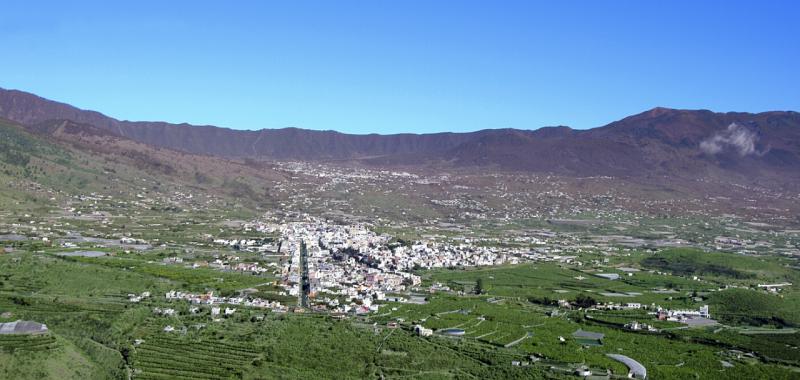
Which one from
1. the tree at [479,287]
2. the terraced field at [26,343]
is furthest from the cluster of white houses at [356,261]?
the terraced field at [26,343]

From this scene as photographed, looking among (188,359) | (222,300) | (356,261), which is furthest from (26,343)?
(356,261)

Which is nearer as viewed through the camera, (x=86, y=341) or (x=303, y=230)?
(x=86, y=341)

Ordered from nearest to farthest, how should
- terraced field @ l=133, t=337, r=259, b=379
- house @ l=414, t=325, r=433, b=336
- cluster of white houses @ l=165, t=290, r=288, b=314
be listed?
terraced field @ l=133, t=337, r=259, b=379
house @ l=414, t=325, r=433, b=336
cluster of white houses @ l=165, t=290, r=288, b=314

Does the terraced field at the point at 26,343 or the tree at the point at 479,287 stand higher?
the terraced field at the point at 26,343

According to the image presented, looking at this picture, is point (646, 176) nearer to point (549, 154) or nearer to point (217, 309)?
point (549, 154)

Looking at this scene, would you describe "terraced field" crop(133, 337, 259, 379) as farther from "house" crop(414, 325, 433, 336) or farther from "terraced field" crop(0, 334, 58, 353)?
"house" crop(414, 325, 433, 336)

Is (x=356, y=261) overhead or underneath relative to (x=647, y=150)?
underneath

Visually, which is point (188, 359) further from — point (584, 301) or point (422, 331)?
point (584, 301)

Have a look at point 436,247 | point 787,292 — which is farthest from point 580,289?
point 436,247

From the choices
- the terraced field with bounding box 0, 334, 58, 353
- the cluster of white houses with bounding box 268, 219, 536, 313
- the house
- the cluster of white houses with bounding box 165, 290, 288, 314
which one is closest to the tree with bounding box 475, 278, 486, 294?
the cluster of white houses with bounding box 268, 219, 536, 313

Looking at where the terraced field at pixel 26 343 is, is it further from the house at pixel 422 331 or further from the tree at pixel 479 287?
the tree at pixel 479 287

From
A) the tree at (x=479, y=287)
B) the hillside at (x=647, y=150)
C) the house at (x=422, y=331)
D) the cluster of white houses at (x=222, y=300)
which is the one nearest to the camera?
the house at (x=422, y=331)
